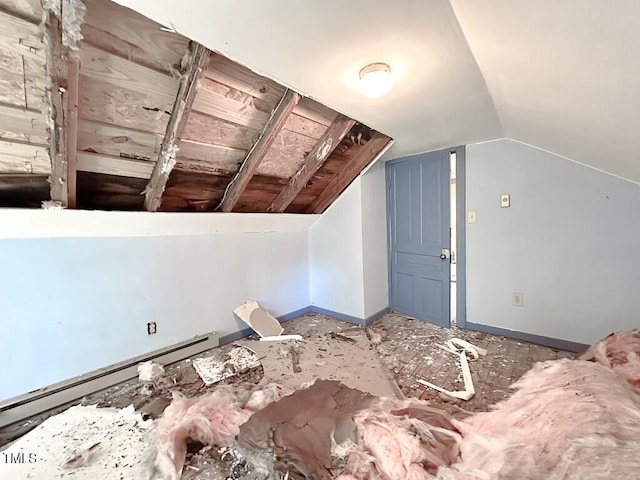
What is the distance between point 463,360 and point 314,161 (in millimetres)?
2104

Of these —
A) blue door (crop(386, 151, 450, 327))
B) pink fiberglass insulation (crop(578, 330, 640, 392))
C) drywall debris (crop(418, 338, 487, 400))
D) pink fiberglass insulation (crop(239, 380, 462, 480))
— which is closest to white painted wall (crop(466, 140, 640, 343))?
blue door (crop(386, 151, 450, 327))

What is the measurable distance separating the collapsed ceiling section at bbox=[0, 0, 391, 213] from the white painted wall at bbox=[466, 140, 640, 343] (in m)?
1.26

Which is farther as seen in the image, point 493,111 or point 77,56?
point 493,111

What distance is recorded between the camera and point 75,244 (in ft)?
6.72

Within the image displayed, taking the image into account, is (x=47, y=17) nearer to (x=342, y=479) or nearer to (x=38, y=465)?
(x=38, y=465)

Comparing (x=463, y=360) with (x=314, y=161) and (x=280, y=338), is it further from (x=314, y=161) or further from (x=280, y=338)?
(x=314, y=161)

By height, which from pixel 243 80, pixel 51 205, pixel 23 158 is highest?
pixel 243 80

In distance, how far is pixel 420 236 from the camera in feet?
10.6

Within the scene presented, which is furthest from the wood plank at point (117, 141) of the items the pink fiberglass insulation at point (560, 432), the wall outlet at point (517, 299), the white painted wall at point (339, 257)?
the wall outlet at point (517, 299)

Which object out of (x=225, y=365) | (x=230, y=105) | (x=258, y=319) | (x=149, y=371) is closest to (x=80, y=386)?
(x=149, y=371)

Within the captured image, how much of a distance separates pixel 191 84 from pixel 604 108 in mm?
1960

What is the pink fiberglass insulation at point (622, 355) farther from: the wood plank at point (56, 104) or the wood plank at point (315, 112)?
the wood plank at point (56, 104)

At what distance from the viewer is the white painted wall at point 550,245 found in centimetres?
224

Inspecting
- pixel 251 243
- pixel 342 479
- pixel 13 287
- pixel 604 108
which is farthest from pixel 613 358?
pixel 13 287
